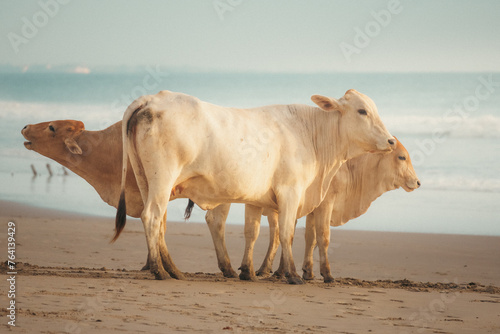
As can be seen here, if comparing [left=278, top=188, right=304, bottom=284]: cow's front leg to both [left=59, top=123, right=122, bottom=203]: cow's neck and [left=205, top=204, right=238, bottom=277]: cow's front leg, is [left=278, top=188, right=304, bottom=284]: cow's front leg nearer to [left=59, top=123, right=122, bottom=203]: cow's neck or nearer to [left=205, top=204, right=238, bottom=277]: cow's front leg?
[left=205, top=204, right=238, bottom=277]: cow's front leg

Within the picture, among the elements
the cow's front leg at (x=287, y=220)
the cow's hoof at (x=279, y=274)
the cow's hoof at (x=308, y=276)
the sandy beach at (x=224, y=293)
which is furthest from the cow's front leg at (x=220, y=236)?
the cow's front leg at (x=287, y=220)

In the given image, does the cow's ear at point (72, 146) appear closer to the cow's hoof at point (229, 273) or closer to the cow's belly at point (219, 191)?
the cow's belly at point (219, 191)

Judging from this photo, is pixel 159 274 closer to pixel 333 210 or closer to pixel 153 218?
pixel 153 218

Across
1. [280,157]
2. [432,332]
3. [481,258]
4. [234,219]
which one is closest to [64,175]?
[234,219]

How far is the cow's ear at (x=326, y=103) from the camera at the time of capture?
12.0 meters

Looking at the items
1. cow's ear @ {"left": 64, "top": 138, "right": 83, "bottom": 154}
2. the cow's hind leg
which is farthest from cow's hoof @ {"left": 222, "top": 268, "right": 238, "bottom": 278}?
cow's ear @ {"left": 64, "top": 138, "right": 83, "bottom": 154}

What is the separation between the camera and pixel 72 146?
39.6 feet

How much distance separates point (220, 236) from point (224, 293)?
9.58 feet

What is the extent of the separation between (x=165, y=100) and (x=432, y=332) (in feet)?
15.2

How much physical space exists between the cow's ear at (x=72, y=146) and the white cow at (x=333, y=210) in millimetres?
2253

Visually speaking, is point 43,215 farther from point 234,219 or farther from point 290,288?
point 290,288

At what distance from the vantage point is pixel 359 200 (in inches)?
532

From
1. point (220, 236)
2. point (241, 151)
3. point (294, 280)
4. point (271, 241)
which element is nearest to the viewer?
point (241, 151)

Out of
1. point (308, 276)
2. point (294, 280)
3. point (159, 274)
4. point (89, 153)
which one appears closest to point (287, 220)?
point (294, 280)
